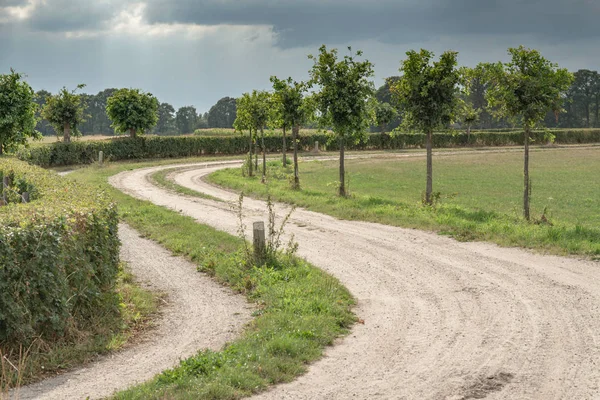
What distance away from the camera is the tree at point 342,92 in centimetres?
2328

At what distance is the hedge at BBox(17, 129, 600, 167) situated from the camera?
150ft

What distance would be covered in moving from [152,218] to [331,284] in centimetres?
1030

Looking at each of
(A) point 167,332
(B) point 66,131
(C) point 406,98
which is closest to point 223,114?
(B) point 66,131

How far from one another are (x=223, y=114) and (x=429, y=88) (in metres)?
118

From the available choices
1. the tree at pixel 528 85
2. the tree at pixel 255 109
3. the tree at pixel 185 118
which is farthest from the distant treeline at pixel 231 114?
the tree at pixel 528 85

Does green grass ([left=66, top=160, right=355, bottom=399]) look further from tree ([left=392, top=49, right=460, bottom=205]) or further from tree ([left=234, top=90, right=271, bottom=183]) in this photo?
tree ([left=234, top=90, right=271, bottom=183])

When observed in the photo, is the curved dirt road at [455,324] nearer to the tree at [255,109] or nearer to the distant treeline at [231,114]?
the tree at [255,109]

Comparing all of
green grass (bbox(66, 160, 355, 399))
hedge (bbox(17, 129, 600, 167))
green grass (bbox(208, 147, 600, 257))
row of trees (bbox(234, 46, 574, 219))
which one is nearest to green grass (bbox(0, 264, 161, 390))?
green grass (bbox(66, 160, 355, 399))

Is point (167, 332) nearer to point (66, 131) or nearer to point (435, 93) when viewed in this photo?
point (435, 93)

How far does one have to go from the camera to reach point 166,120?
471 ft

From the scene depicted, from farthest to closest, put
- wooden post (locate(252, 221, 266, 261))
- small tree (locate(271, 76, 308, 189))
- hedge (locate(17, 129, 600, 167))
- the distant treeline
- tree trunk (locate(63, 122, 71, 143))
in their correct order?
the distant treeline
tree trunk (locate(63, 122, 71, 143))
hedge (locate(17, 129, 600, 167))
small tree (locate(271, 76, 308, 189))
wooden post (locate(252, 221, 266, 261))

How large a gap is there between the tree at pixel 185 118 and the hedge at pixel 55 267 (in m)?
137

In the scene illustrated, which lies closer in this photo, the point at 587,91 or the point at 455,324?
the point at 455,324

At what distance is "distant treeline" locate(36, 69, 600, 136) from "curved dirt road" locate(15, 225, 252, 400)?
9611cm
